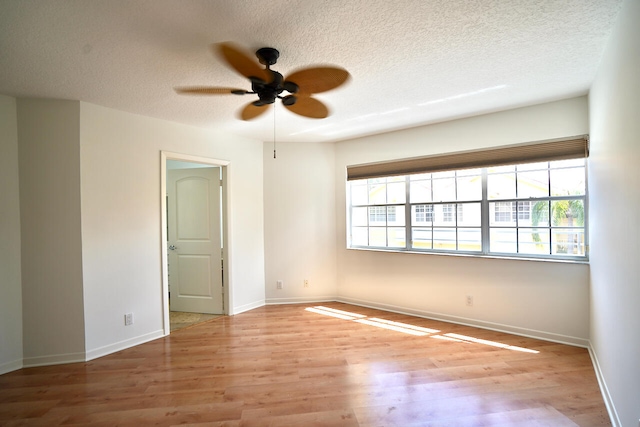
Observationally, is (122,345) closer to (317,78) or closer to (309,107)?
(309,107)

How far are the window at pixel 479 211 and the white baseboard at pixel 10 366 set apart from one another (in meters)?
3.92

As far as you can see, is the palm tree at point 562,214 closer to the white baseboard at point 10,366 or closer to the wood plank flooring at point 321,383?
the wood plank flooring at point 321,383

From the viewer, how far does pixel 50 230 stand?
2887 mm

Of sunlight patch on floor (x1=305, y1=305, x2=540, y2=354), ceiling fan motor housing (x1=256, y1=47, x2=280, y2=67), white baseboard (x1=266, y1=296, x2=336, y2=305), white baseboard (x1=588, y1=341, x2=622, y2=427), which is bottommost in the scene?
sunlight patch on floor (x1=305, y1=305, x2=540, y2=354)

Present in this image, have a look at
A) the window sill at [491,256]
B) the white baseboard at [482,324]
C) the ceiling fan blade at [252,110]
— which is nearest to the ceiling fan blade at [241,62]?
the ceiling fan blade at [252,110]

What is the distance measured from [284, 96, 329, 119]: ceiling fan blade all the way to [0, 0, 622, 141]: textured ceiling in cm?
29

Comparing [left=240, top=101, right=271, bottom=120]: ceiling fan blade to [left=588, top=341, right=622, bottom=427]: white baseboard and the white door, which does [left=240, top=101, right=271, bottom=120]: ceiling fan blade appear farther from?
[left=588, top=341, right=622, bottom=427]: white baseboard

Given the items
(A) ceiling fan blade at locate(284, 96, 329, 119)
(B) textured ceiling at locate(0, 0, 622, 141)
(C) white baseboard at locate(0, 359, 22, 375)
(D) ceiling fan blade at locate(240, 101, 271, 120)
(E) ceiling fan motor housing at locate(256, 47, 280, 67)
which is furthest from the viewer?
(C) white baseboard at locate(0, 359, 22, 375)

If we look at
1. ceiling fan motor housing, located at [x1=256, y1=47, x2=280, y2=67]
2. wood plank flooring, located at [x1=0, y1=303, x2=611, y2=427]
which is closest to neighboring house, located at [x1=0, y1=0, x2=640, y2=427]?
wood plank flooring, located at [x1=0, y1=303, x2=611, y2=427]

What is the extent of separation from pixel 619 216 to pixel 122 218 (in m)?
4.15

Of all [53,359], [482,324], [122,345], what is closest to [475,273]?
[482,324]

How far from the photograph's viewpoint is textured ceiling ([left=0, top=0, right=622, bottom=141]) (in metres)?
1.69

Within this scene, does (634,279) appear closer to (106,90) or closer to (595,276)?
(595,276)

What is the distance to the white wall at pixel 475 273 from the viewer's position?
121 inches
